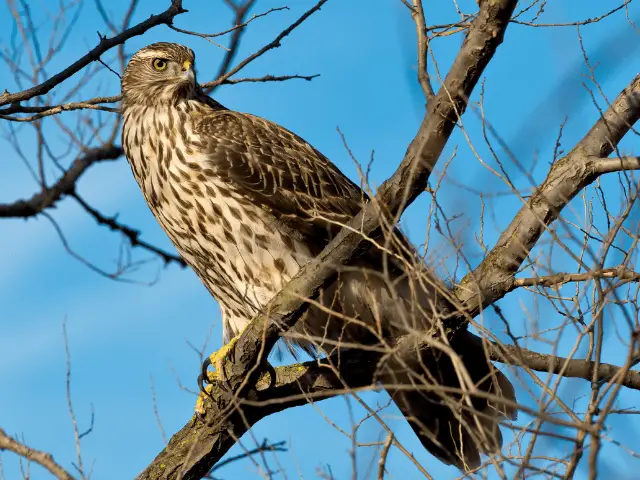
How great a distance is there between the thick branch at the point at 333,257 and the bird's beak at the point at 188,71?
73.7 inches

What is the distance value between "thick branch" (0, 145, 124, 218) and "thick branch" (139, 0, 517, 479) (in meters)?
2.19

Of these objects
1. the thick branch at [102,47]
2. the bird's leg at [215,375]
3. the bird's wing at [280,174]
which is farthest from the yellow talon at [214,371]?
the thick branch at [102,47]

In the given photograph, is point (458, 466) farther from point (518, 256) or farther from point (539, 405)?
point (539, 405)

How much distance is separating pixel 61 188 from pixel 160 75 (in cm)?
117

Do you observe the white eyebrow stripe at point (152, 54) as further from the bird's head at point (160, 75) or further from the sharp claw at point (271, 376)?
the sharp claw at point (271, 376)

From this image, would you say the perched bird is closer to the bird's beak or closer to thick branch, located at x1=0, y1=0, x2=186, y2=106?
the bird's beak

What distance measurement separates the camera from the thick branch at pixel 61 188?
581 centimetres

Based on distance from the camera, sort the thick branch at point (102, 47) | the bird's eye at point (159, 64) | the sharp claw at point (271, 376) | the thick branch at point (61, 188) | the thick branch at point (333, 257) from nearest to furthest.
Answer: the thick branch at point (333, 257) < the thick branch at point (102, 47) < the sharp claw at point (271, 376) < the bird's eye at point (159, 64) < the thick branch at point (61, 188)

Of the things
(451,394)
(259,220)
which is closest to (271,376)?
(259,220)

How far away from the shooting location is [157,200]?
4980 millimetres

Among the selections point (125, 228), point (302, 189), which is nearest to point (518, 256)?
point (302, 189)

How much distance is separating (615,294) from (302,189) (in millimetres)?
2319

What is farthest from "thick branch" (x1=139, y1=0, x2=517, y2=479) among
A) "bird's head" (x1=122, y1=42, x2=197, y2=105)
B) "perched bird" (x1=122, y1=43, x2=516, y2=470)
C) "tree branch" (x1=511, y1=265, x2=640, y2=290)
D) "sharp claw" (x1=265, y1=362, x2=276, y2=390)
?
"bird's head" (x1=122, y1=42, x2=197, y2=105)

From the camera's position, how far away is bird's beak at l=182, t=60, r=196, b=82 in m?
5.32
